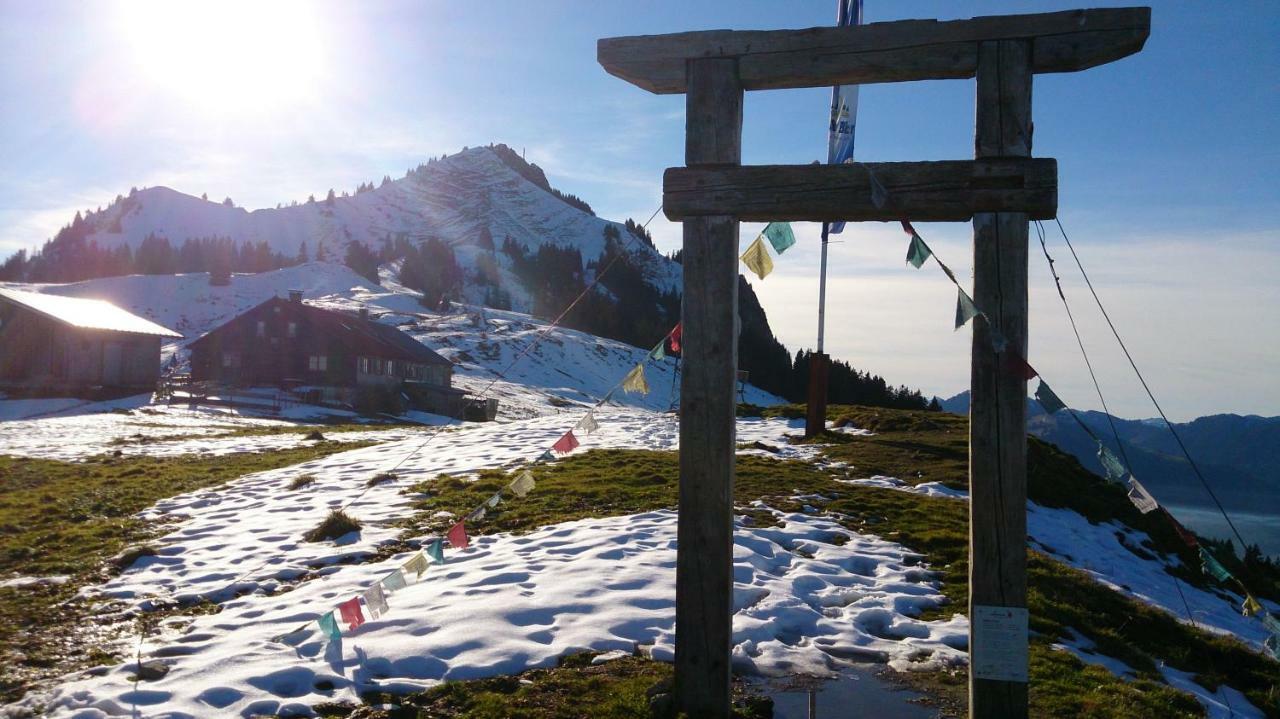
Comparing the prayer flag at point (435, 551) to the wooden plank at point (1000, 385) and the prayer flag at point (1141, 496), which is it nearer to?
the wooden plank at point (1000, 385)

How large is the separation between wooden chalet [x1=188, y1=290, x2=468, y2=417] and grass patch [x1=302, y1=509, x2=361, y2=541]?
139 feet

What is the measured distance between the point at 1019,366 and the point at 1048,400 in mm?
838

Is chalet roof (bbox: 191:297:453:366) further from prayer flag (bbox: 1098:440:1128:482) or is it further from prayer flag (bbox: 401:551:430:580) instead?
prayer flag (bbox: 1098:440:1128:482)

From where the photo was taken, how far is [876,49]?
5.84 m

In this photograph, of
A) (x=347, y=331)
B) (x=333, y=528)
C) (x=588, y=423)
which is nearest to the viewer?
(x=588, y=423)

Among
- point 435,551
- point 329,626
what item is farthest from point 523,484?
point 329,626

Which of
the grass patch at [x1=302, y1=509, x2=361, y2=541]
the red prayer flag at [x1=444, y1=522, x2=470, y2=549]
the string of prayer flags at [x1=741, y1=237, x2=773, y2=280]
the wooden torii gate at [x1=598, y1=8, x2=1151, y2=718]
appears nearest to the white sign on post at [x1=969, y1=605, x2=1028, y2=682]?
the wooden torii gate at [x1=598, y1=8, x2=1151, y2=718]

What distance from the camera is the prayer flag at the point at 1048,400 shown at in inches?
237

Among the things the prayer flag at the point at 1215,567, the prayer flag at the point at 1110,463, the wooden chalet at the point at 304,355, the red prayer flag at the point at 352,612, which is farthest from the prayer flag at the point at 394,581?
the wooden chalet at the point at 304,355

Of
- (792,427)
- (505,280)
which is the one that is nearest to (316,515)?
(792,427)

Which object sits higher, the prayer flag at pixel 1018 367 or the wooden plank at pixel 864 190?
the wooden plank at pixel 864 190

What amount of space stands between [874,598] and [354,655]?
18.4ft

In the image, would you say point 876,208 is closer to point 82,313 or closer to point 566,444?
point 566,444

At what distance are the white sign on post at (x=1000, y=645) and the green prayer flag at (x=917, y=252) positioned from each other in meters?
2.54
